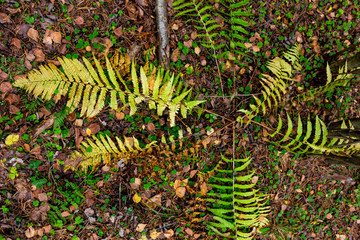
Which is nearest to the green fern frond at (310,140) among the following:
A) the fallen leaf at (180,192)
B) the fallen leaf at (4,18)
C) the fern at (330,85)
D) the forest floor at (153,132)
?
the forest floor at (153,132)

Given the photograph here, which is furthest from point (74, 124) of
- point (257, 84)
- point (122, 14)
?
point (257, 84)

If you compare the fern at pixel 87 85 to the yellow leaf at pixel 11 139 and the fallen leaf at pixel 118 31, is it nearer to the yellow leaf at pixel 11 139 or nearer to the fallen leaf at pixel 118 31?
the yellow leaf at pixel 11 139

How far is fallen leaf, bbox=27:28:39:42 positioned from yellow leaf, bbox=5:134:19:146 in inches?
42.6

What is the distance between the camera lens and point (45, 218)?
2643 mm

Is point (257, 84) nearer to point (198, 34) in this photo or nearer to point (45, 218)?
point (198, 34)

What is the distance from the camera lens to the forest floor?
8.51 ft

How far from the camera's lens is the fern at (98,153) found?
2523 mm

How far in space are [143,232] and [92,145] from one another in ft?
3.97

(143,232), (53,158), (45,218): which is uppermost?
(53,158)

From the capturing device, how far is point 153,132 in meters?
2.83

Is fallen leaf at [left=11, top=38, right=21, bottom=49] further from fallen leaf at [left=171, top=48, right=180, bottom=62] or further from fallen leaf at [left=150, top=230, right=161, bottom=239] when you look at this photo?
fallen leaf at [left=150, top=230, right=161, bottom=239]

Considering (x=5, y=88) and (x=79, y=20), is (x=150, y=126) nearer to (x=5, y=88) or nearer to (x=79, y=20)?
(x=79, y=20)

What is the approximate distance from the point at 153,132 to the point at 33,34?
5.64ft

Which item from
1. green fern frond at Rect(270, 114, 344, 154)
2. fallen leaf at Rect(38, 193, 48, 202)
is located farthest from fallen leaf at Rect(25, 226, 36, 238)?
green fern frond at Rect(270, 114, 344, 154)
